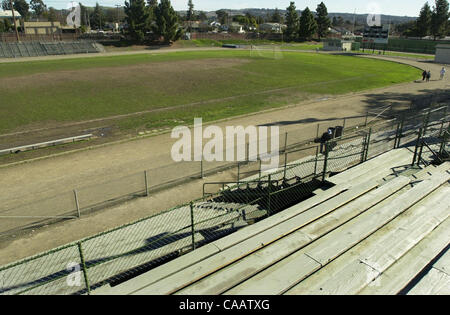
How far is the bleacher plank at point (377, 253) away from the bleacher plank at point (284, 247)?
864 millimetres

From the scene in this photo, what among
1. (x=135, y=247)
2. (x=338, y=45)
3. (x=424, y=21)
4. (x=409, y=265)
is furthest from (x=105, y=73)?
(x=424, y=21)

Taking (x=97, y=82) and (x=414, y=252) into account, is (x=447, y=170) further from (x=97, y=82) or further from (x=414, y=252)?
(x=97, y=82)

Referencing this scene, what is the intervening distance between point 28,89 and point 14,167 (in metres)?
24.7

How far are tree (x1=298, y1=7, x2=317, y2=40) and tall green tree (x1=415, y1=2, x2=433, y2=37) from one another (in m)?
35.5

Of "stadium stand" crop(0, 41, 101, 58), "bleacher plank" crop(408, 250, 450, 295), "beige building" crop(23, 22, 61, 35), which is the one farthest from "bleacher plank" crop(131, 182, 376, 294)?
"beige building" crop(23, 22, 61, 35)

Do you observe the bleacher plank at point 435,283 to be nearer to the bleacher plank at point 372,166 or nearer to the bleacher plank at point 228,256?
the bleacher plank at point 228,256

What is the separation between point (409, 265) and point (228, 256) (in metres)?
3.46

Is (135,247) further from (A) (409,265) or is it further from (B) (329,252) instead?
(A) (409,265)

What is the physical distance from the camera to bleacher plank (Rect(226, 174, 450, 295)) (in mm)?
5730

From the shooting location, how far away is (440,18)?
108125mm

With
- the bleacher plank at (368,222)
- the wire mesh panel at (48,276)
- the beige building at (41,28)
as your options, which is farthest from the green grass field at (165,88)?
the beige building at (41,28)

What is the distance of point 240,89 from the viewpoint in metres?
39.1

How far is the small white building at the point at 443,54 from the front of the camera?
2623 inches
